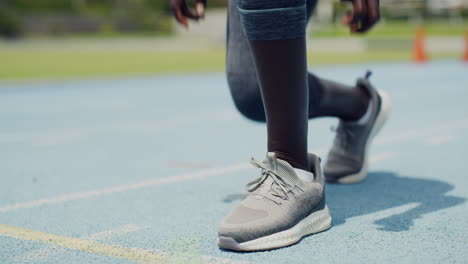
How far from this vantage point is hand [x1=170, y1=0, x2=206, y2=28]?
273 centimetres

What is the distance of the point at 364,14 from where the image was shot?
7.77 feet

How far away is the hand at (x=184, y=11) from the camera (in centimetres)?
273

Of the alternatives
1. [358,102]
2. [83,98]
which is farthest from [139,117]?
[358,102]

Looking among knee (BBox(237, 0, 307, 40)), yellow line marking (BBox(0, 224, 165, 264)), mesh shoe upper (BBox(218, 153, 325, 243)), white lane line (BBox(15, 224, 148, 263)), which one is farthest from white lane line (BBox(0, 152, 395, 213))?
knee (BBox(237, 0, 307, 40))

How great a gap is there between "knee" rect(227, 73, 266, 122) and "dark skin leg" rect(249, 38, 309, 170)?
0.34 m

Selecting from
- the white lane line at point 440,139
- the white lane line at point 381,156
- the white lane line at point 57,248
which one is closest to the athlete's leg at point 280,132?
the white lane line at point 57,248

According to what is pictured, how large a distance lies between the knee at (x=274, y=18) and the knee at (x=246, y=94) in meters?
0.40

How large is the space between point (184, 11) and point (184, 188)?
93cm

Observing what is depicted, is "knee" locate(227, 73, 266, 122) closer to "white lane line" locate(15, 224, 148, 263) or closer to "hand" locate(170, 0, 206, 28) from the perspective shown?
"hand" locate(170, 0, 206, 28)

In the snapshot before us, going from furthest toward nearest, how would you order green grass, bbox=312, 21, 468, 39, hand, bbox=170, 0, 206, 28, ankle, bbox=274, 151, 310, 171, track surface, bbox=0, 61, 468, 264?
1. green grass, bbox=312, 21, 468, 39
2. hand, bbox=170, 0, 206, 28
3. ankle, bbox=274, 151, 310, 171
4. track surface, bbox=0, 61, 468, 264

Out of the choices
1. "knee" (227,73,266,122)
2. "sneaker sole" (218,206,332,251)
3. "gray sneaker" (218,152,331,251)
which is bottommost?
"sneaker sole" (218,206,332,251)

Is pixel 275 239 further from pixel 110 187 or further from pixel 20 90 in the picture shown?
pixel 20 90

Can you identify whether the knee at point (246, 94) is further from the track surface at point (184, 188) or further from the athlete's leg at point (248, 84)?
the track surface at point (184, 188)

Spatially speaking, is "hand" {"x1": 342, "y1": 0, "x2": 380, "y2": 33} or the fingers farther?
the fingers
